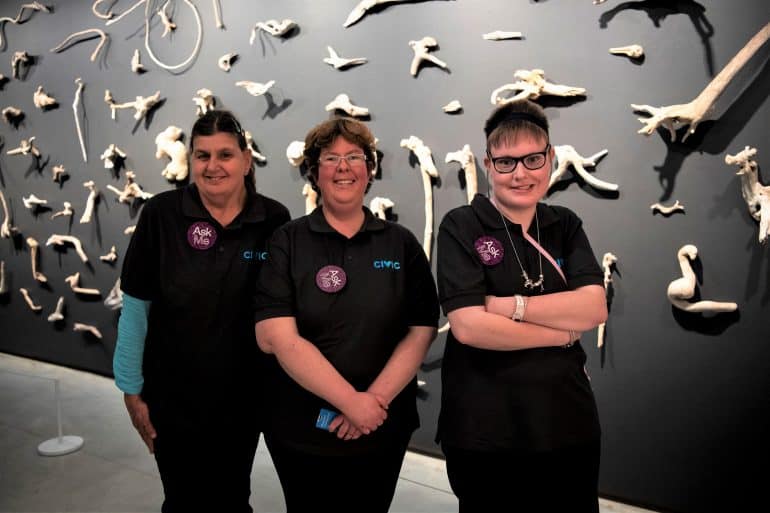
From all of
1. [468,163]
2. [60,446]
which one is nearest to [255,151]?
[468,163]

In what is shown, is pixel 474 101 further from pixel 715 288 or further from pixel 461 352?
pixel 461 352

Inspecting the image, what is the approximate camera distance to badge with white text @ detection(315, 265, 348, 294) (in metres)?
1.33

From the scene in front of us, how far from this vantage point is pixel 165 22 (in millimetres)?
3354

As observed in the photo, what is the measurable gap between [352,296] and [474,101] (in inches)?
57.9

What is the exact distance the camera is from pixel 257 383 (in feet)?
5.24

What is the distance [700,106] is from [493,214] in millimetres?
1137

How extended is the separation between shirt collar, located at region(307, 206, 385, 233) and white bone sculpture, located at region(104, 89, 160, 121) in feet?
8.23

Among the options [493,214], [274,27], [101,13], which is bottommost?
[493,214]

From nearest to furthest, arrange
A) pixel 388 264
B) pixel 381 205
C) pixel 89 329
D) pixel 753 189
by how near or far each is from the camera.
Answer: pixel 388 264 < pixel 753 189 < pixel 381 205 < pixel 89 329

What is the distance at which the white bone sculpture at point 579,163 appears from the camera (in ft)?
7.27

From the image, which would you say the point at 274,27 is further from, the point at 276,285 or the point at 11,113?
the point at 11,113

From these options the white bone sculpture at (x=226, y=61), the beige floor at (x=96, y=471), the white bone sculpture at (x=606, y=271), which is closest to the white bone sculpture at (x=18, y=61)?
the white bone sculpture at (x=226, y=61)

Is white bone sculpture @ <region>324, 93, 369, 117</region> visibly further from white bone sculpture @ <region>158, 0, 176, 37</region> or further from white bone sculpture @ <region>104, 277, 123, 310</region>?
white bone sculpture @ <region>104, 277, 123, 310</region>

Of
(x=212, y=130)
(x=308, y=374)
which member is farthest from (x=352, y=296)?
(x=212, y=130)
